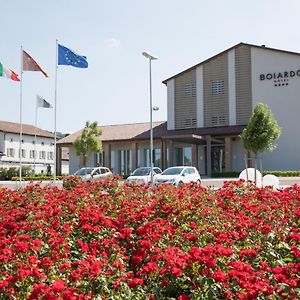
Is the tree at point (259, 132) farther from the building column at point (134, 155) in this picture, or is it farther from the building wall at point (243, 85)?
the building column at point (134, 155)

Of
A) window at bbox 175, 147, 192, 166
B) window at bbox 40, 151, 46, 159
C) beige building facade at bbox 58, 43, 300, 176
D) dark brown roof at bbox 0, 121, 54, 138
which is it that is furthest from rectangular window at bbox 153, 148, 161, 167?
window at bbox 40, 151, 46, 159

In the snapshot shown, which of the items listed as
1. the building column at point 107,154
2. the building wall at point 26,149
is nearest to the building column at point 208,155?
the building column at point 107,154

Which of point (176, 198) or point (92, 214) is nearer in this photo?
point (92, 214)

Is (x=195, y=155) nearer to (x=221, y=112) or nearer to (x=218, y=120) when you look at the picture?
(x=218, y=120)

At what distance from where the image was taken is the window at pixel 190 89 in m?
43.9

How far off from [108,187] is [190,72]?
117 ft

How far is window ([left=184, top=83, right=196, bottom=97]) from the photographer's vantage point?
43875 mm

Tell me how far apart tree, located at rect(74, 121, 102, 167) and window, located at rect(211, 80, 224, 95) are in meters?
11.5

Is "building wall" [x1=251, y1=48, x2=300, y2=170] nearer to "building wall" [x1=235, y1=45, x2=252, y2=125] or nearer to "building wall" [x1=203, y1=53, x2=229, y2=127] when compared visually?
"building wall" [x1=235, y1=45, x2=252, y2=125]

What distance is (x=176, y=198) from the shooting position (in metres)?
7.53

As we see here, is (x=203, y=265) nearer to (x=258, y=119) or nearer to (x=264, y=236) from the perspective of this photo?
(x=264, y=236)

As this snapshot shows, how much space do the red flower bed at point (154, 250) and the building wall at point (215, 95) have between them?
112 feet

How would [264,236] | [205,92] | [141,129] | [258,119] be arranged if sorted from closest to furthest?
1. [264,236]
2. [258,119]
3. [205,92]
4. [141,129]

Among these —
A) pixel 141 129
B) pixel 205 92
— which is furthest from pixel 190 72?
pixel 141 129
